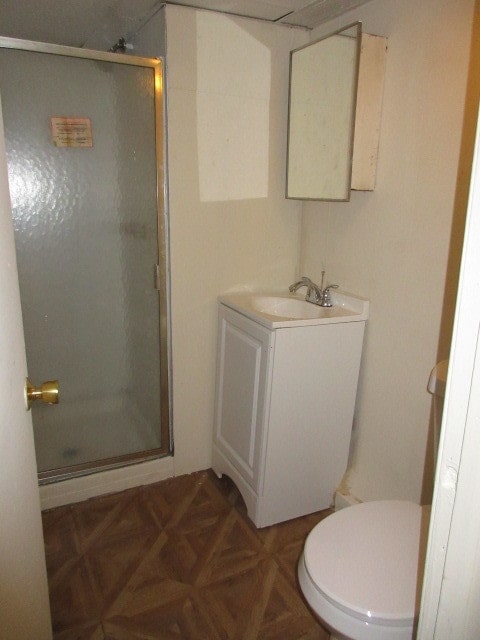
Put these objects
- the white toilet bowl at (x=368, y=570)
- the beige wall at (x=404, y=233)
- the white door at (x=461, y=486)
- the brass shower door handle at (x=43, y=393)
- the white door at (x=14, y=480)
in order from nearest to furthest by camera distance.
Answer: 1. the white door at (x=461, y=486)
2. the white door at (x=14, y=480)
3. the brass shower door handle at (x=43, y=393)
4. the white toilet bowl at (x=368, y=570)
5. the beige wall at (x=404, y=233)

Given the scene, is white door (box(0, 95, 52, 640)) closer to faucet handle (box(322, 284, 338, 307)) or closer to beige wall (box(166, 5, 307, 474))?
beige wall (box(166, 5, 307, 474))

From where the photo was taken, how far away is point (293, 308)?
2027 millimetres

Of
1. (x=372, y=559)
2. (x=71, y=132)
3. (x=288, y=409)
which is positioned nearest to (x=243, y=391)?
(x=288, y=409)

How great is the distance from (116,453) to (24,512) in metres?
1.35

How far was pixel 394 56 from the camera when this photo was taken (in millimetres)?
1538

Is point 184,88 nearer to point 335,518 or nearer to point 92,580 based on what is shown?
point 335,518

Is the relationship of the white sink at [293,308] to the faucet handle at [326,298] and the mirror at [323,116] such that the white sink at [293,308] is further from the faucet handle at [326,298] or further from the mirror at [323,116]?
the mirror at [323,116]

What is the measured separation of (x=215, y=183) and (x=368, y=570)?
1.52 meters

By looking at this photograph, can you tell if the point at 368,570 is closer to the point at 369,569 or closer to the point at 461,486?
the point at 369,569

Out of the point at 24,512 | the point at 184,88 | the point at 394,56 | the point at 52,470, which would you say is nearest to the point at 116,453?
the point at 52,470

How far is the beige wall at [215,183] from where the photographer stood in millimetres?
1801

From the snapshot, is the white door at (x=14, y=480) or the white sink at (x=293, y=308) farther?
the white sink at (x=293, y=308)

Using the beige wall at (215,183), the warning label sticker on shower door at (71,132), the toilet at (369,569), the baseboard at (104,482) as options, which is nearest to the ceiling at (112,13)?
the beige wall at (215,183)

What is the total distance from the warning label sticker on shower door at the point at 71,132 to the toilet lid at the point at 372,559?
1.68 meters
